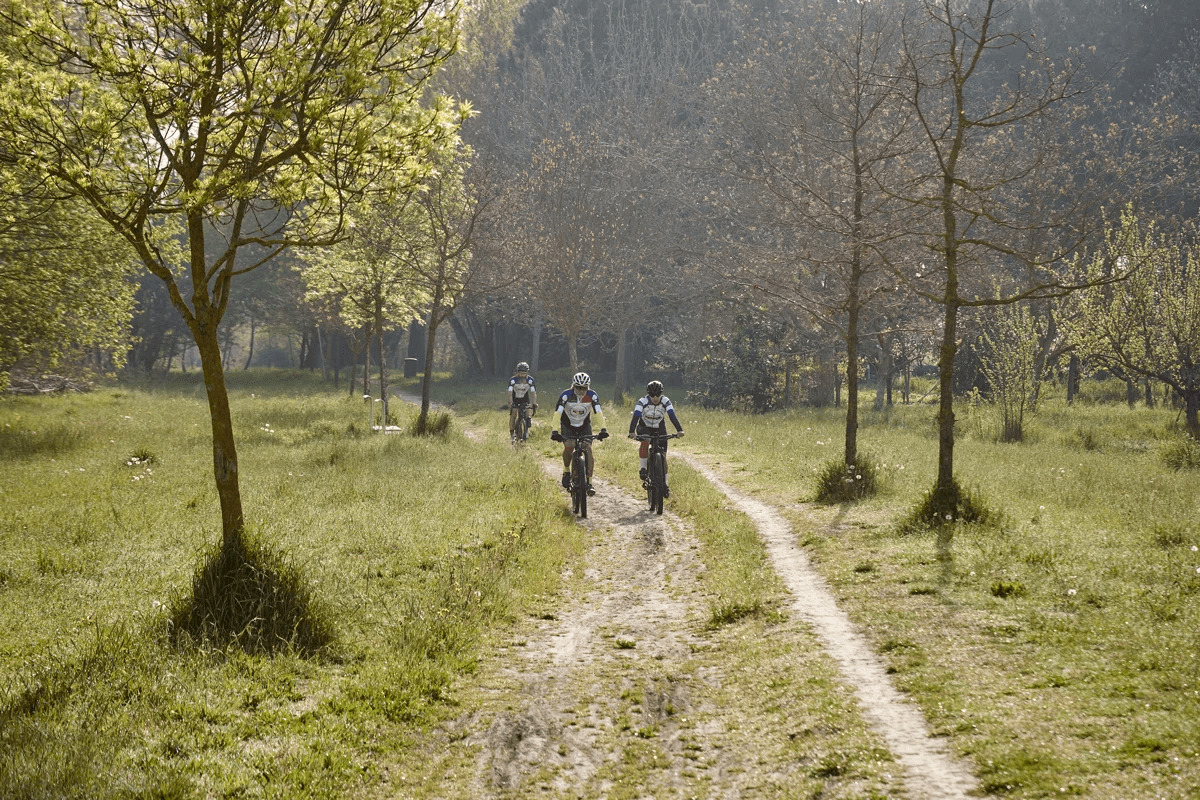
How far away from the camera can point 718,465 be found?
1811 centimetres

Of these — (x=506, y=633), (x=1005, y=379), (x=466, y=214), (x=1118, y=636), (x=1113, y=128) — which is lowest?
(x=506, y=633)

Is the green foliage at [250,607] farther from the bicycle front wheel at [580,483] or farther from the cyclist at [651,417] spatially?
the cyclist at [651,417]

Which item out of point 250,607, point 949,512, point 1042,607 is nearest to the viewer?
point 250,607

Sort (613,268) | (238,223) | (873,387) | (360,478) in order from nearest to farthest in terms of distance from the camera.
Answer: (238,223) → (360,478) → (613,268) → (873,387)

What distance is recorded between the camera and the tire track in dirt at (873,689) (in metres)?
4.75

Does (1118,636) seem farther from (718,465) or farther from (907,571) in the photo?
(718,465)

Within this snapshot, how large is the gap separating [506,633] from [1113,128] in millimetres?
34007

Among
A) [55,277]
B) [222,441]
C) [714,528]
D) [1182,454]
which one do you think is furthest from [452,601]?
[1182,454]

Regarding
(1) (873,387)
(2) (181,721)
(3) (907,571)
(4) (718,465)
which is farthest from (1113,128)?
(2) (181,721)

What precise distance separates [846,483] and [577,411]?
444 cm

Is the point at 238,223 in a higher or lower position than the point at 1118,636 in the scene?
higher

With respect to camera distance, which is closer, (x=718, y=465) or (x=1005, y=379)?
(x=718, y=465)

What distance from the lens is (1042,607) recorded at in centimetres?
737

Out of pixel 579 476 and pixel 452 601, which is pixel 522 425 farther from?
pixel 452 601
